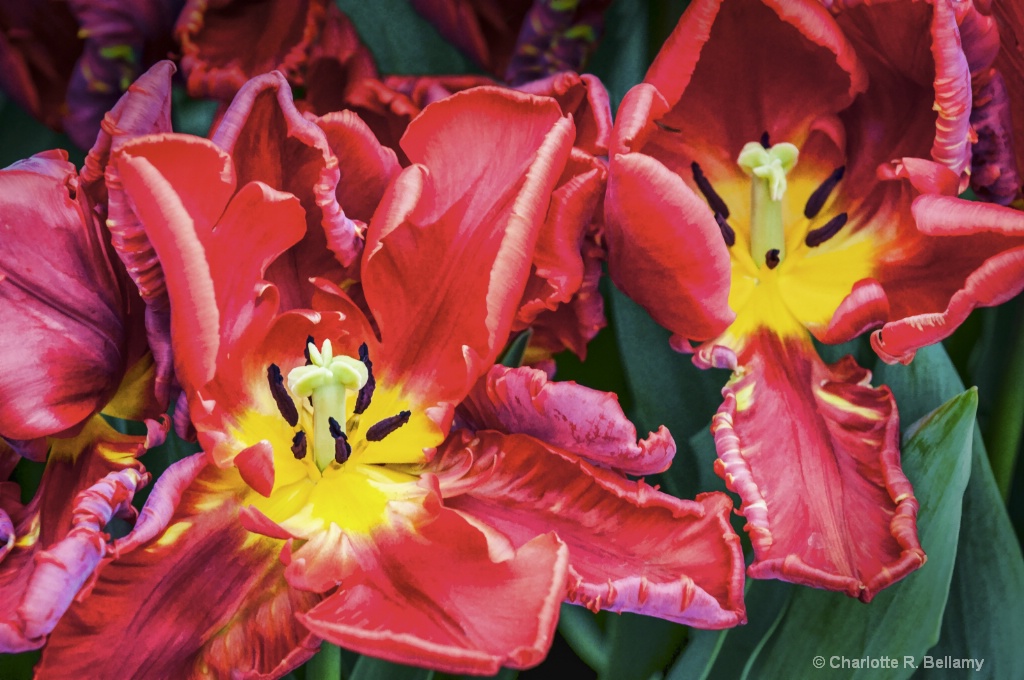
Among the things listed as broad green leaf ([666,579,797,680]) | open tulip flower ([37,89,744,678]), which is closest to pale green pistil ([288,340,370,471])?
open tulip flower ([37,89,744,678])

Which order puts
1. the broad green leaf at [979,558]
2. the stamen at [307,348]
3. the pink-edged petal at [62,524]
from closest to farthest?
the pink-edged petal at [62,524] < the stamen at [307,348] < the broad green leaf at [979,558]

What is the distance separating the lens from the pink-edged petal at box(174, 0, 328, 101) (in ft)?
1.42

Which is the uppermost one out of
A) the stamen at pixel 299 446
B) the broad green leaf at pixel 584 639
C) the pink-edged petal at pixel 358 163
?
the pink-edged petal at pixel 358 163

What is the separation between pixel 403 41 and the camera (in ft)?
1.68

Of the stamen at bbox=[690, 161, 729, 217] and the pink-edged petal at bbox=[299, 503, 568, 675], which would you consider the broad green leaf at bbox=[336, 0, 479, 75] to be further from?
the pink-edged petal at bbox=[299, 503, 568, 675]

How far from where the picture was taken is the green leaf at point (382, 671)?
0.51m

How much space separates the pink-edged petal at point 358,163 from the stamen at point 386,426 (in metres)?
0.08

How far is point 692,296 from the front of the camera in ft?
1.40

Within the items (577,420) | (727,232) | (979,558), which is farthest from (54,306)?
(979,558)

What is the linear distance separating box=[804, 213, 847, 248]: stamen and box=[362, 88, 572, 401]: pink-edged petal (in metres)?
0.17

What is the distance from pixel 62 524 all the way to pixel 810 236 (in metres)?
0.35

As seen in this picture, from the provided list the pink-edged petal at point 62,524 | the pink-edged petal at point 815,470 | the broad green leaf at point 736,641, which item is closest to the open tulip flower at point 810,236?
the pink-edged petal at point 815,470

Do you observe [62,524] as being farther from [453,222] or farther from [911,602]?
[911,602]

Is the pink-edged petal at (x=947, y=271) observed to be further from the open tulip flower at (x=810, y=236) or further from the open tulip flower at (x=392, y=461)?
the open tulip flower at (x=392, y=461)
